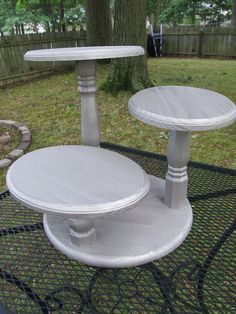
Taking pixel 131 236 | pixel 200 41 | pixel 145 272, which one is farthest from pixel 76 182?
pixel 200 41

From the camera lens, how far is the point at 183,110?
3.75 feet

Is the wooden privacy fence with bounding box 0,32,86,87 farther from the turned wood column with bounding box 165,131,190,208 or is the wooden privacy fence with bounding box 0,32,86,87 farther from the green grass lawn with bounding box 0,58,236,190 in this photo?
the turned wood column with bounding box 165,131,190,208

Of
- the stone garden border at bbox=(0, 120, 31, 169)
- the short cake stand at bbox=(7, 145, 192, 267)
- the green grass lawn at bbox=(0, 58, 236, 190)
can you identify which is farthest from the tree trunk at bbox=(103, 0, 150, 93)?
the short cake stand at bbox=(7, 145, 192, 267)

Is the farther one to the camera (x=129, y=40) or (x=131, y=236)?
(x=129, y=40)

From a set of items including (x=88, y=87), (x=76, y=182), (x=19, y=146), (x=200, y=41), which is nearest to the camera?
(x=76, y=182)

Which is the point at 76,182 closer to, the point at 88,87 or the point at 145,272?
the point at 145,272

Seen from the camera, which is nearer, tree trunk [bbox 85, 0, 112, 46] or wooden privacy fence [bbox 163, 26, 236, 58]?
tree trunk [bbox 85, 0, 112, 46]

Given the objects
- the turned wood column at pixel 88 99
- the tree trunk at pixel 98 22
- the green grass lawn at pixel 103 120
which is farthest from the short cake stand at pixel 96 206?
the tree trunk at pixel 98 22

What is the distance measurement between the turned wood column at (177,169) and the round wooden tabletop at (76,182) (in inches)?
7.0

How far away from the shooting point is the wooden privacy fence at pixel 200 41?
1189cm

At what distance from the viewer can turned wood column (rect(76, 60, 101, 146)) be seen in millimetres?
1582

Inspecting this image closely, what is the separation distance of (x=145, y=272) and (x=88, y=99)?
0.93m

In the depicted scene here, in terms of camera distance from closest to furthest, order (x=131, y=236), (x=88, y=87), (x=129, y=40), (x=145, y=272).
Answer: (x=131, y=236)
(x=145, y=272)
(x=88, y=87)
(x=129, y=40)

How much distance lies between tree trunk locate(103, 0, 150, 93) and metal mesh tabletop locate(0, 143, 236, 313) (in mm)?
3079
